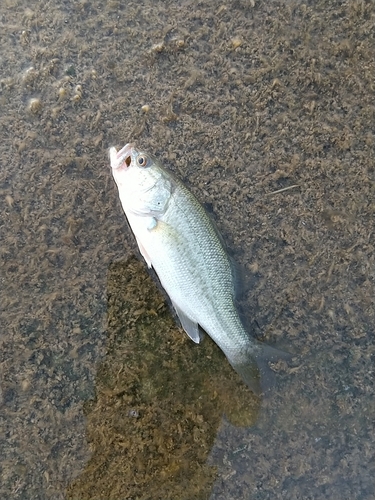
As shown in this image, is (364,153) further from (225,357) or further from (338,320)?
(225,357)

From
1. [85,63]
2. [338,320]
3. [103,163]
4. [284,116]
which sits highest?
[85,63]

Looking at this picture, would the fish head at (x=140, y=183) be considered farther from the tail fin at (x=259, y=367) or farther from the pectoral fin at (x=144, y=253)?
the tail fin at (x=259, y=367)

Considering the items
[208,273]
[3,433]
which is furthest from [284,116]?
[3,433]

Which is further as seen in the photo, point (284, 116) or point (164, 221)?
point (284, 116)

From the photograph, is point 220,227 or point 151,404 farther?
point 220,227

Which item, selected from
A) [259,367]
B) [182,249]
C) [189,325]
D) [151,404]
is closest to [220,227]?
[182,249]

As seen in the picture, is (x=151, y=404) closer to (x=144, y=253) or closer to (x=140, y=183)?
(x=144, y=253)

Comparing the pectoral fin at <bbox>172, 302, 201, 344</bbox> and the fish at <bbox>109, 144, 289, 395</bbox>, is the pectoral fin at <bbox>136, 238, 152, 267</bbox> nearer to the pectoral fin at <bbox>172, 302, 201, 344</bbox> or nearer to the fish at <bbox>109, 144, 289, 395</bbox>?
the fish at <bbox>109, 144, 289, 395</bbox>
